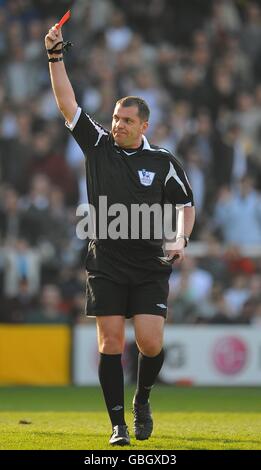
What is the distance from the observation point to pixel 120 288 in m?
7.98

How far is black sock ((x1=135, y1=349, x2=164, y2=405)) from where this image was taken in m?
8.26

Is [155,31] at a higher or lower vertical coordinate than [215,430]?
higher

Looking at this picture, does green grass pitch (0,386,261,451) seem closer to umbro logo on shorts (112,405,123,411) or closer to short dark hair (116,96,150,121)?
umbro logo on shorts (112,405,123,411)

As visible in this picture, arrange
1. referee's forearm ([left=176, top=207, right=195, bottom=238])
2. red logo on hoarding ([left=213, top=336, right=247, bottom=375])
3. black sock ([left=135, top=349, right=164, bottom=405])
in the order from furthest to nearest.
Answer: red logo on hoarding ([left=213, top=336, right=247, bottom=375])
referee's forearm ([left=176, top=207, right=195, bottom=238])
black sock ([left=135, top=349, right=164, bottom=405])

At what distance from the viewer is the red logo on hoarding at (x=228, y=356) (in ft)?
50.1

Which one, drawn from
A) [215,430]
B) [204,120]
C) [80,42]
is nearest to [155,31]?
[80,42]

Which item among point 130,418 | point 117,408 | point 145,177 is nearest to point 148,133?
point 130,418

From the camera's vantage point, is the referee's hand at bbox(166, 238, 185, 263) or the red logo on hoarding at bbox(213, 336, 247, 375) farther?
the red logo on hoarding at bbox(213, 336, 247, 375)

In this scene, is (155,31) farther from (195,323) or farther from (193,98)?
(195,323)

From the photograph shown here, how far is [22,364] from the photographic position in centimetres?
1512

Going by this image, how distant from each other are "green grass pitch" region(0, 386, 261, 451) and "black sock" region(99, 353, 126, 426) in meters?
0.28

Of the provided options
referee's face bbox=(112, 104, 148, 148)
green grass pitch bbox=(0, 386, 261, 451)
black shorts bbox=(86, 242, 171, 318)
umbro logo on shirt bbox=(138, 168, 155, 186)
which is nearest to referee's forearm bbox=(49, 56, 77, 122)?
referee's face bbox=(112, 104, 148, 148)

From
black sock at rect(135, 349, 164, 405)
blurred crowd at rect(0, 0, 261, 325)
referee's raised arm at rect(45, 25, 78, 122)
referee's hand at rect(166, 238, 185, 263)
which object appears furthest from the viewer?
blurred crowd at rect(0, 0, 261, 325)
